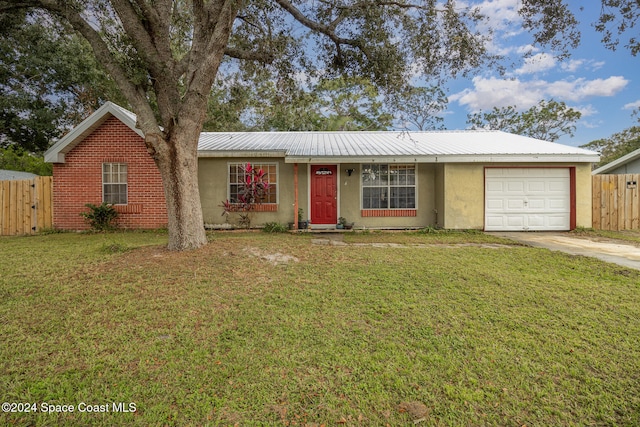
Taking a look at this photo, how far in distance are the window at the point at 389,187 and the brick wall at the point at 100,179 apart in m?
7.31

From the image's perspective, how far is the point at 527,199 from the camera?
1007 cm

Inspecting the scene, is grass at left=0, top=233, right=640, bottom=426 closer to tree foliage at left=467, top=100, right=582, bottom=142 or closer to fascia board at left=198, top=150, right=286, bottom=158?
fascia board at left=198, top=150, right=286, bottom=158

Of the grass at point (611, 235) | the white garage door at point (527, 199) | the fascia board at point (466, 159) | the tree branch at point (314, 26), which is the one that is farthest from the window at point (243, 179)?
the grass at point (611, 235)

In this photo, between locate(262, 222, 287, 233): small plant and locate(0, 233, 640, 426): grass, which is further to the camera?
locate(262, 222, 287, 233): small plant

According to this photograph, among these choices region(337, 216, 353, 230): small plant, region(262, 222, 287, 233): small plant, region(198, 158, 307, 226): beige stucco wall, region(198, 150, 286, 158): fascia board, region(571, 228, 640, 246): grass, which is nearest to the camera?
region(571, 228, 640, 246): grass

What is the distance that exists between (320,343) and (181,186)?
14.8 ft

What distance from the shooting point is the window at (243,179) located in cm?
1047

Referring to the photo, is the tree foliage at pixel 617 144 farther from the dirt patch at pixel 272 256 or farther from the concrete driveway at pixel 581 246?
the dirt patch at pixel 272 256

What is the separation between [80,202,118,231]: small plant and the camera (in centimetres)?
973

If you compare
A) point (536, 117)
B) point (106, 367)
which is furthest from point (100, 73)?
point (536, 117)

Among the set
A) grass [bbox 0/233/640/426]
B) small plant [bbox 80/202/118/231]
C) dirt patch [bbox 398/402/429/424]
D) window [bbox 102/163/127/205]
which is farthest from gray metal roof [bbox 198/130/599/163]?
dirt patch [bbox 398/402/429/424]

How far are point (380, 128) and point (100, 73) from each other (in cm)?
1839

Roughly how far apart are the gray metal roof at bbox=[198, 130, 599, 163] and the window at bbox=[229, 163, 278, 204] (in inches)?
Result: 25.8

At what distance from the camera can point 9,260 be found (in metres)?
5.80
